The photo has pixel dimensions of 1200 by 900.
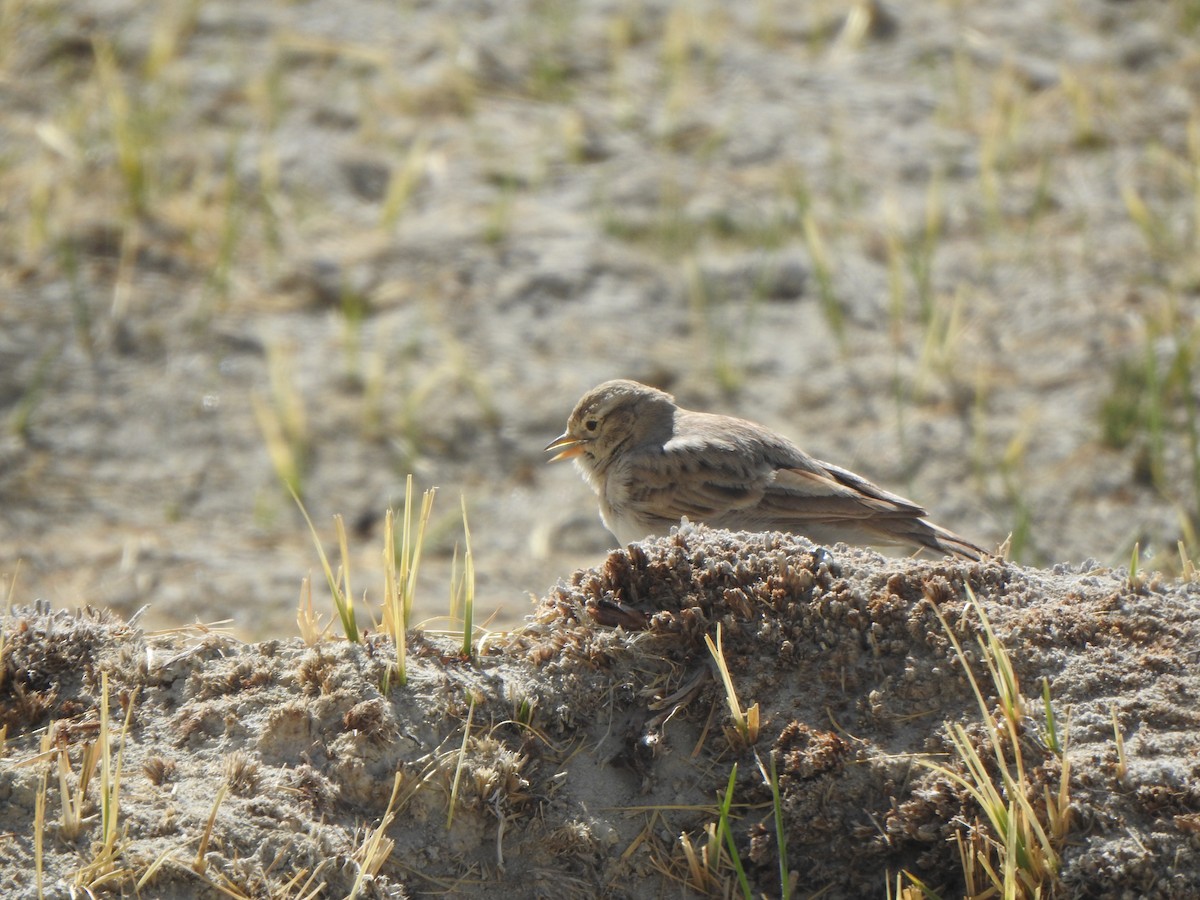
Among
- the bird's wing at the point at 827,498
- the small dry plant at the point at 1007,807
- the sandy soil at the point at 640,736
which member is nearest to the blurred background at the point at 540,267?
the bird's wing at the point at 827,498

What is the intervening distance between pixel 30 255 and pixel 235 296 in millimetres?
1185

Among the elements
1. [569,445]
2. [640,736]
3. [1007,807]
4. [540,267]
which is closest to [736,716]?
[640,736]

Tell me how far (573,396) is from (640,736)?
4900 millimetres

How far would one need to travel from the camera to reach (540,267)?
9.17 m

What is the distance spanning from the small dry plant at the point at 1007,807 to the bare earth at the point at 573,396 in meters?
0.06

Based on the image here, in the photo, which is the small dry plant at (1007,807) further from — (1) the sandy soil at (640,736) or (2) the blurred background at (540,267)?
(2) the blurred background at (540,267)

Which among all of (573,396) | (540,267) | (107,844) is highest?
(107,844)

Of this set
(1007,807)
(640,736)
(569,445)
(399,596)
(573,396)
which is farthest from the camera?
(573,396)

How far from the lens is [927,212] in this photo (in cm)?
931

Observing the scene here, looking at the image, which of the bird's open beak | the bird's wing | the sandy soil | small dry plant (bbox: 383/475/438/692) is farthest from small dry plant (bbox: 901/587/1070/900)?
the bird's open beak

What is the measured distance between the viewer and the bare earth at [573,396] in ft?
11.3

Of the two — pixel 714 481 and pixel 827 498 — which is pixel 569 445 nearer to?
pixel 714 481

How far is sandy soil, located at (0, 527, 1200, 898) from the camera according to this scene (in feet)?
10.7

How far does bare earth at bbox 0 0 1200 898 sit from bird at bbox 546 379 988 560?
0.68 meters
